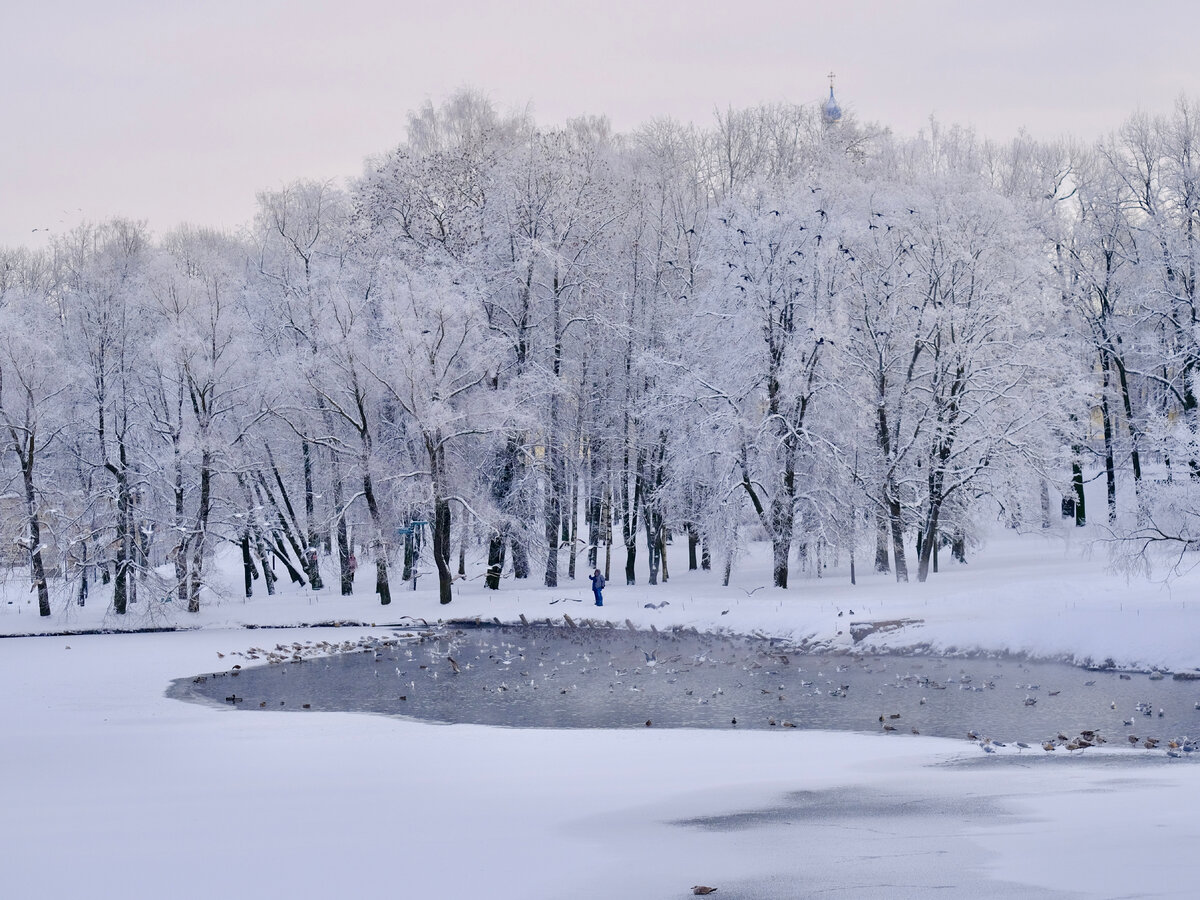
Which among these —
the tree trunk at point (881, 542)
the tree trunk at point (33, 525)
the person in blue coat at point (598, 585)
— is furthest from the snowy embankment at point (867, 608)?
the tree trunk at point (33, 525)

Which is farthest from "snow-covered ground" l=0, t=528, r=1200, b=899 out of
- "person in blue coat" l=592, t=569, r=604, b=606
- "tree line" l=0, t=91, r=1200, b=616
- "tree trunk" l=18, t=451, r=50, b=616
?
"tree line" l=0, t=91, r=1200, b=616

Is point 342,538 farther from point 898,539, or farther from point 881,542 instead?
point 898,539

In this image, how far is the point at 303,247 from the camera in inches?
1599

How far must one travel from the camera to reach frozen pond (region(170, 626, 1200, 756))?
51.6 feet

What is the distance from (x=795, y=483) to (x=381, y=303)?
47.1 feet

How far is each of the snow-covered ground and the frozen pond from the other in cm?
170

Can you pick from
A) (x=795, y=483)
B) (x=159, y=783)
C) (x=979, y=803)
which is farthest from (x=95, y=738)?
(x=795, y=483)

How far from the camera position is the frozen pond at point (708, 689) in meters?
15.7

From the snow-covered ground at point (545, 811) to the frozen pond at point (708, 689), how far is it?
5.57 feet

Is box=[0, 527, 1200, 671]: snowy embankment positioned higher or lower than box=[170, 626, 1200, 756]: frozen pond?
higher

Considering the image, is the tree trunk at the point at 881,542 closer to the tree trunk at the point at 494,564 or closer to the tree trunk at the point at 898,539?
the tree trunk at the point at 898,539

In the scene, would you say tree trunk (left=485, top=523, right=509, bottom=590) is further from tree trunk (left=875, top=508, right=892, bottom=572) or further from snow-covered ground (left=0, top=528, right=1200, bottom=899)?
snow-covered ground (left=0, top=528, right=1200, bottom=899)

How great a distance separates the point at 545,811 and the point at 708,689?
446 inches

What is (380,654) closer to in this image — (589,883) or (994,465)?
(994,465)
